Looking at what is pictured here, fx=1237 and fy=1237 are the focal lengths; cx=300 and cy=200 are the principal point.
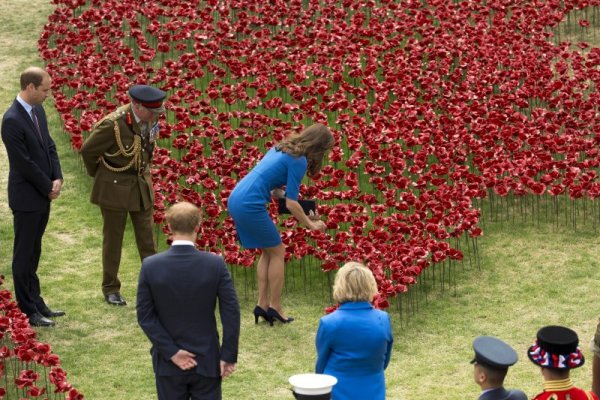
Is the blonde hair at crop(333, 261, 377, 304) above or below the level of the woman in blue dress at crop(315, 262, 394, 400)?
above

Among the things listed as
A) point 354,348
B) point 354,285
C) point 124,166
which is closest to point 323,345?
point 354,348

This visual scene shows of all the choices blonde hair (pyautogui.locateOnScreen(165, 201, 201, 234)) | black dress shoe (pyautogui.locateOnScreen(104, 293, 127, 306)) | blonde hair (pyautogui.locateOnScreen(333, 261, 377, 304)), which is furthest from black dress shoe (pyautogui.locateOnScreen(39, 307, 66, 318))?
blonde hair (pyautogui.locateOnScreen(333, 261, 377, 304))

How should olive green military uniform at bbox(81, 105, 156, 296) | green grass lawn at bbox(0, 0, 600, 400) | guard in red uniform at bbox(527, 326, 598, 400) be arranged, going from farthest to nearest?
olive green military uniform at bbox(81, 105, 156, 296) → green grass lawn at bbox(0, 0, 600, 400) → guard in red uniform at bbox(527, 326, 598, 400)

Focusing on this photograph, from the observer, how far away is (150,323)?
7281mm

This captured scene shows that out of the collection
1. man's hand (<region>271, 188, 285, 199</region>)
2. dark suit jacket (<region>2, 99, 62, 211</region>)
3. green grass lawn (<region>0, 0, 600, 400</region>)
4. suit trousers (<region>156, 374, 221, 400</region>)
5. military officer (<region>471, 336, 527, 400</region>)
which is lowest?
green grass lawn (<region>0, 0, 600, 400</region>)

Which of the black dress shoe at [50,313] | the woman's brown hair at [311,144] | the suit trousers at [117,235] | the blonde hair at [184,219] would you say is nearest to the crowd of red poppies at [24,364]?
the black dress shoe at [50,313]

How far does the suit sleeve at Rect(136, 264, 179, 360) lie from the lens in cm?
726

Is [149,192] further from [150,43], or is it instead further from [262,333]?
[150,43]

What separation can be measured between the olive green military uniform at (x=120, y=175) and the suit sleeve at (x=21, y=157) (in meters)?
0.61

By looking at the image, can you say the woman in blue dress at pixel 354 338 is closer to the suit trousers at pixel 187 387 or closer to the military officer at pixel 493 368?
the suit trousers at pixel 187 387

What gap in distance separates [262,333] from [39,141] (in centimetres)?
253

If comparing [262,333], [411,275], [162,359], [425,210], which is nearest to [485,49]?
[425,210]

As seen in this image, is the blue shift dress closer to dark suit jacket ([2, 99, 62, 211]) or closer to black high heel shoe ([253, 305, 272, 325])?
black high heel shoe ([253, 305, 272, 325])

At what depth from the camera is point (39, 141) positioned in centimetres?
1056
